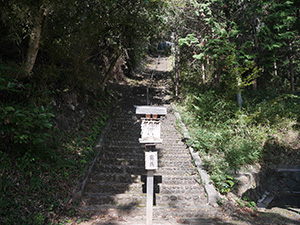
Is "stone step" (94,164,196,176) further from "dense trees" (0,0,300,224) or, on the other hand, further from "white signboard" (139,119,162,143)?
"white signboard" (139,119,162,143)

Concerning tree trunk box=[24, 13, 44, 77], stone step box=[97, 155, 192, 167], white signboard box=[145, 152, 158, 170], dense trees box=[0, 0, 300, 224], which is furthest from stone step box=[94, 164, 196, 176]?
tree trunk box=[24, 13, 44, 77]

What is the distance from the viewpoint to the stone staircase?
5.27 metres

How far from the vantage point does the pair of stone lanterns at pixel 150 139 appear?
4379 millimetres

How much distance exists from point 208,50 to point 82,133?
20.6ft

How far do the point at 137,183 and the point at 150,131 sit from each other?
7.67ft

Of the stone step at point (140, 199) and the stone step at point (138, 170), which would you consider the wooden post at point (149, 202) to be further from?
the stone step at point (138, 170)

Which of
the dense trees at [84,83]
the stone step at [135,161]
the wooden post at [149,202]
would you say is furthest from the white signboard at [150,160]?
the stone step at [135,161]

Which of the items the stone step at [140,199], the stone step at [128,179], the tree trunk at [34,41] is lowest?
the stone step at [140,199]

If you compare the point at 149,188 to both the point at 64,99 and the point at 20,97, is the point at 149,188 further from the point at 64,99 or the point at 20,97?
the point at 64,99

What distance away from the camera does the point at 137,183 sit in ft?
20.1

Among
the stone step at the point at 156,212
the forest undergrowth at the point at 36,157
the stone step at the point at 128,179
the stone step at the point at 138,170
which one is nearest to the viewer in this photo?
the forest undergrowth at the point at 36,157

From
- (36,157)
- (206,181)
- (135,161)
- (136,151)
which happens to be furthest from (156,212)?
(36,157)

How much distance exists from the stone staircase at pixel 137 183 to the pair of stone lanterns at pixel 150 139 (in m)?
0.34

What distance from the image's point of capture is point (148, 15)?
9.77m
